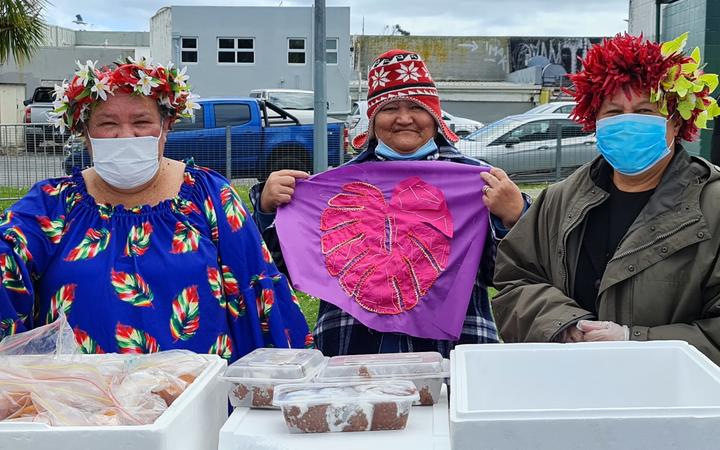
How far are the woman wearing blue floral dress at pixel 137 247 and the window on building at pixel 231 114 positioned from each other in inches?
464

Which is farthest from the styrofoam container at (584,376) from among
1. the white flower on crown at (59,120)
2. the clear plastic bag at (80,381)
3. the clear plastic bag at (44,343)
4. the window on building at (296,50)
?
the window on building at (296,50)

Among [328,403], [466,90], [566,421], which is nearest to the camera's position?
[566,421]

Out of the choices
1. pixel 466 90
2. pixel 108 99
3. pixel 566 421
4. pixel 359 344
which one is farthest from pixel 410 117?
pixel 466 90

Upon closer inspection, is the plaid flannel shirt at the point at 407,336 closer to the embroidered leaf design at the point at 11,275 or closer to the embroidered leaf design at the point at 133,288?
the embroidered leaf design at the point at 133,288

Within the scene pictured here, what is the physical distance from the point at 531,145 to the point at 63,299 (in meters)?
13.3

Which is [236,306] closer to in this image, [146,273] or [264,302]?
[264,302]

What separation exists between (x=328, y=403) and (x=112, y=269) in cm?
133

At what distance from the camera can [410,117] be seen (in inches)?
139

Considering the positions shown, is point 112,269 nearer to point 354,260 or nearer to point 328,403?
point 354,260

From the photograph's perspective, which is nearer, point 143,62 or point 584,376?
point 584,376

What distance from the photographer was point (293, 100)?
22.1 meters

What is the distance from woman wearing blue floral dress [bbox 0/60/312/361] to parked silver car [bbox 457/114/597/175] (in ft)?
39.0

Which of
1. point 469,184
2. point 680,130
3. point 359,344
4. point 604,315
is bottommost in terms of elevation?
point 359,344

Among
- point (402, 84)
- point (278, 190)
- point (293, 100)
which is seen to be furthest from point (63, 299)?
point (293, 100)
